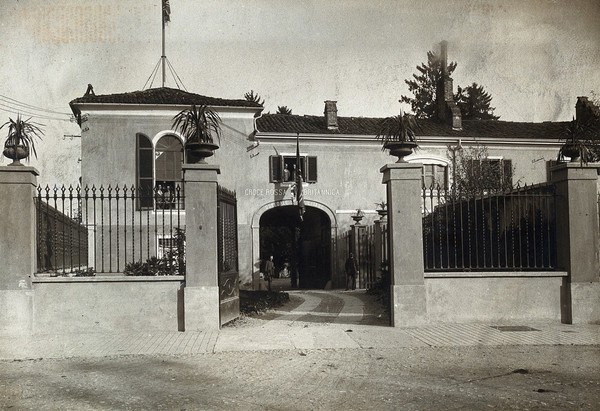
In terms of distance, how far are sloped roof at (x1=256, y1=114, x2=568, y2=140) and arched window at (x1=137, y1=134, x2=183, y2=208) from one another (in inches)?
145

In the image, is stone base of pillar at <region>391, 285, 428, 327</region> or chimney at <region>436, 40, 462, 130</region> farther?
chimney at <region>436, 40, 462, 130</region>

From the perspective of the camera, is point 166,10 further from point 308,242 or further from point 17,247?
point 308,242

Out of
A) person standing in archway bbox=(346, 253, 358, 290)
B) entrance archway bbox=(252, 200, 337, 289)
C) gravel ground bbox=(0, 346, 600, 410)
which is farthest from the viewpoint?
entrance archway bbox=(252, 200, 337, 289)

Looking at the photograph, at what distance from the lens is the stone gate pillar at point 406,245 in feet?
33.7

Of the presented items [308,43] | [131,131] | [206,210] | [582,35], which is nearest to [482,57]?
[582,35]

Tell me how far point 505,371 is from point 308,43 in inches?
262

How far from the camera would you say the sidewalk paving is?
855 cm

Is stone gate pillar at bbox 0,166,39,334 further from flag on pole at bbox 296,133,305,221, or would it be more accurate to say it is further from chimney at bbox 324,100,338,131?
chimney at bbox 324,100,338,131

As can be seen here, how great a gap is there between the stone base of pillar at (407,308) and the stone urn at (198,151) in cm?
411

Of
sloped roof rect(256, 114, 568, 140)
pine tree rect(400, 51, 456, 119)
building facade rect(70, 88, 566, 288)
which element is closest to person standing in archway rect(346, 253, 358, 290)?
building facade rect(70, 88, 566, 288)

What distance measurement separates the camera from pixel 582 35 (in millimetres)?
9820

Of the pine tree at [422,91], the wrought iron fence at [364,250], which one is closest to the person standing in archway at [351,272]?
the wrought iron fence at [364,250]

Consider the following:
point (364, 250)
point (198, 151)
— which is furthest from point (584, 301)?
point (364, 250)

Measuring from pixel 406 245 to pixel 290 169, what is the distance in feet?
47.8
